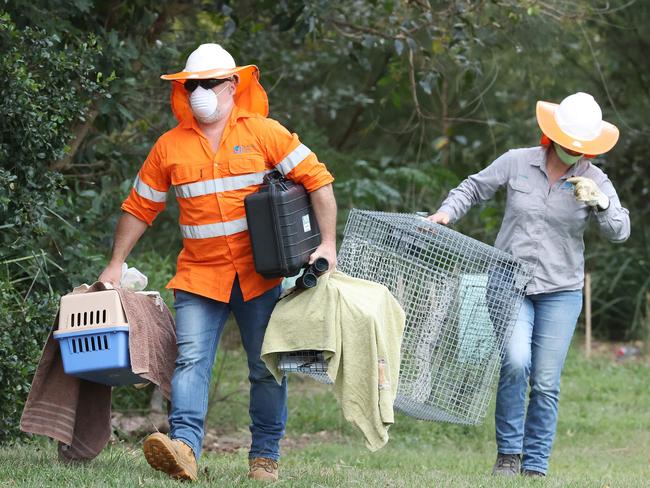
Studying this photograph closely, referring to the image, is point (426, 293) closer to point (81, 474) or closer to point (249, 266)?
point (249, 266)

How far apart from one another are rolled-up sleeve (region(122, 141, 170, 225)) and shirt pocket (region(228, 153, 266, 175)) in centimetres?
38

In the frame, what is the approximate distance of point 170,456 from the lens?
4898 mm

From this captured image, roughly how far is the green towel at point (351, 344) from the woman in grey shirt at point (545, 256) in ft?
3.77

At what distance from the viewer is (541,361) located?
20.2 feet

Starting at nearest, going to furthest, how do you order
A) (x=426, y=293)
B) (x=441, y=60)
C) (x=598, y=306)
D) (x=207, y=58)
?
1. (x=207, y=58)
2. (x=426, y=293)
3. (x=441, y=60)
4. (x=598, y=306)

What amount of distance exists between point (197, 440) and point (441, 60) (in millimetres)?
6033

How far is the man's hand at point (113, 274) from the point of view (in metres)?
5.40

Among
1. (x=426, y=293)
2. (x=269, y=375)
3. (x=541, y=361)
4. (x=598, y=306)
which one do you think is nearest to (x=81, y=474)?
(x=269, y=375)

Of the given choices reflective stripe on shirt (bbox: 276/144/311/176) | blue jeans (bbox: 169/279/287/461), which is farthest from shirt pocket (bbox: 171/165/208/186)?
blue jeans (bbox: 169/279/287/461)

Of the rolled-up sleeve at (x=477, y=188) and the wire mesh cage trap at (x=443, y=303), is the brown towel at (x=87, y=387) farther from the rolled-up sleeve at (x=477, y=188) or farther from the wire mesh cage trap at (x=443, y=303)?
the rolled-up sleeve at (x=477, y=188)

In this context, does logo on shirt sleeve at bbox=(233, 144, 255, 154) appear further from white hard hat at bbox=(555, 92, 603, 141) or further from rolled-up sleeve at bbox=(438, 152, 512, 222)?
white hard hat at bbox=(555, 92, 603, 141)

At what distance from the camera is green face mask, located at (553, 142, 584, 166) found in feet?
20.0

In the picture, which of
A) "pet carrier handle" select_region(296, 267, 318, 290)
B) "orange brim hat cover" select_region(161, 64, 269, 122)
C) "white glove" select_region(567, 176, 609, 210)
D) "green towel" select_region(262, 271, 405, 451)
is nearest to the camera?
"green towel" select_region(262, 271, 405, 451)

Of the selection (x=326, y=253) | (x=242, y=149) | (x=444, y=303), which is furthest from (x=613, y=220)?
(x=242, y=149)
